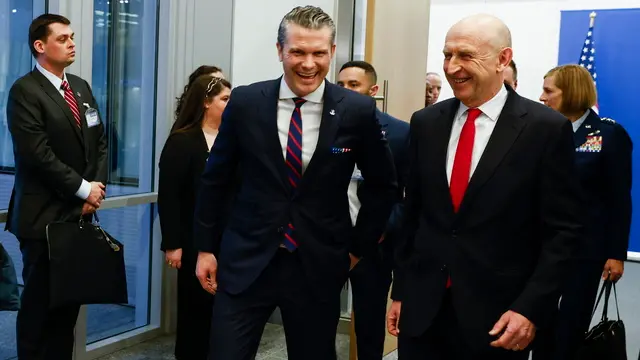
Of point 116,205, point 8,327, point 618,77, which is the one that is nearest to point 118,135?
point 116,205

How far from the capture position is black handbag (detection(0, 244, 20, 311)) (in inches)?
110

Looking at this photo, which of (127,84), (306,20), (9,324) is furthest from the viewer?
(127,84)

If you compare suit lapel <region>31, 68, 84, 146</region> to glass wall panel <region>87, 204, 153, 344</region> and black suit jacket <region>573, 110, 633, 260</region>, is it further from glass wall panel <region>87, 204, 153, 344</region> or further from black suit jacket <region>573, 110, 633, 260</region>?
black suit jacket <region>573, 110, 633, 260</region>

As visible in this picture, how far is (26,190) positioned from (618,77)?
6.88 m

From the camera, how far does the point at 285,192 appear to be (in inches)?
90.4

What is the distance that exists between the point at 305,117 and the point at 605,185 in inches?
68.2

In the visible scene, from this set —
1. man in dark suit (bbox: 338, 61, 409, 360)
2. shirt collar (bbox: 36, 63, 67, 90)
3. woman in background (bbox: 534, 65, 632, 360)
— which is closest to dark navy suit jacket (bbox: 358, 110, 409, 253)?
man in dark suit (bbox: 338, 61, 409, 360)

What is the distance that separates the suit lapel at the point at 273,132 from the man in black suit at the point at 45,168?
1.28m

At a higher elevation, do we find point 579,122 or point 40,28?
point 40,28

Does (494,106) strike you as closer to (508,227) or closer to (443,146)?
(443,146)

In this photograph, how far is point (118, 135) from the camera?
426cm

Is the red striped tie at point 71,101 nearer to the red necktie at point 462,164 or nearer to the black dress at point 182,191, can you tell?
the black dress at point 182,191

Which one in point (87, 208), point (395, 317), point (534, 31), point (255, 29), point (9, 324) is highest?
point (534, 31)

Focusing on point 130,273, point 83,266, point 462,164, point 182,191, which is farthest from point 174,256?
point 462,164
